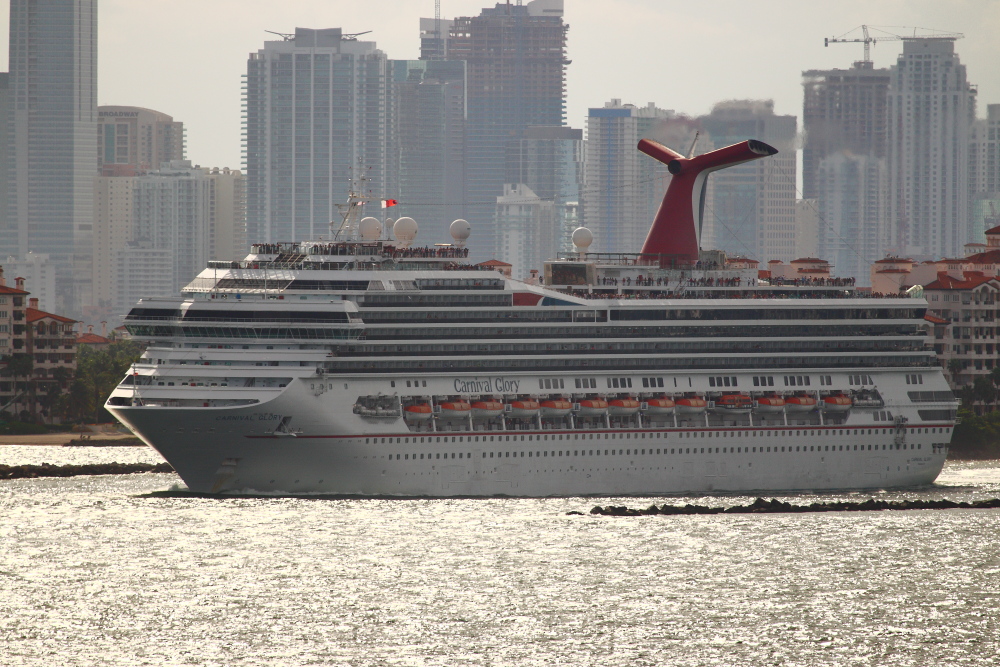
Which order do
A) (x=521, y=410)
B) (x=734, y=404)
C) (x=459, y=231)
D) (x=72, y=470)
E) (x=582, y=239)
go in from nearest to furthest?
1. (x=521, y=410)
2. (x=734, y=404)
3. (x=459, y=231)
4. (x=72, y=470)
5. (x=582, y=239)

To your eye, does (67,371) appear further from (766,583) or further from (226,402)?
(766,583)

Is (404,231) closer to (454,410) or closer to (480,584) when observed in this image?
(454,410)

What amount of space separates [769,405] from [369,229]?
1683 cm

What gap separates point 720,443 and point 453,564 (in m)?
16.2

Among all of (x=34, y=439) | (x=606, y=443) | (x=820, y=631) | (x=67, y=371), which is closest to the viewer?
A: (x=820, y=631)

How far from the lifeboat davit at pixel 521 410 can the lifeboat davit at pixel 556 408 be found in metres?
0.39

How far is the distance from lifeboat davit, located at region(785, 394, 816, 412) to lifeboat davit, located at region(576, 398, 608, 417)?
746cm

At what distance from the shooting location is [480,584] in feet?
151

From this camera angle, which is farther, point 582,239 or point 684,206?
point 582,239

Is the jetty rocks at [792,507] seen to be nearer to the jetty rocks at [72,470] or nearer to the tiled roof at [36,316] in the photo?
the jetty rocks at [72,470]

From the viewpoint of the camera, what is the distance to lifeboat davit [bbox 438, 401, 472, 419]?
57.5m

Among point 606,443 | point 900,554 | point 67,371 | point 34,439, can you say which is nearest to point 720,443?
point 606,443

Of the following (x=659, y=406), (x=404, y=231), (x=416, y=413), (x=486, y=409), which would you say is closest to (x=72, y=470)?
(x=404, y=231)

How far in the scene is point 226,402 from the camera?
181 feet
